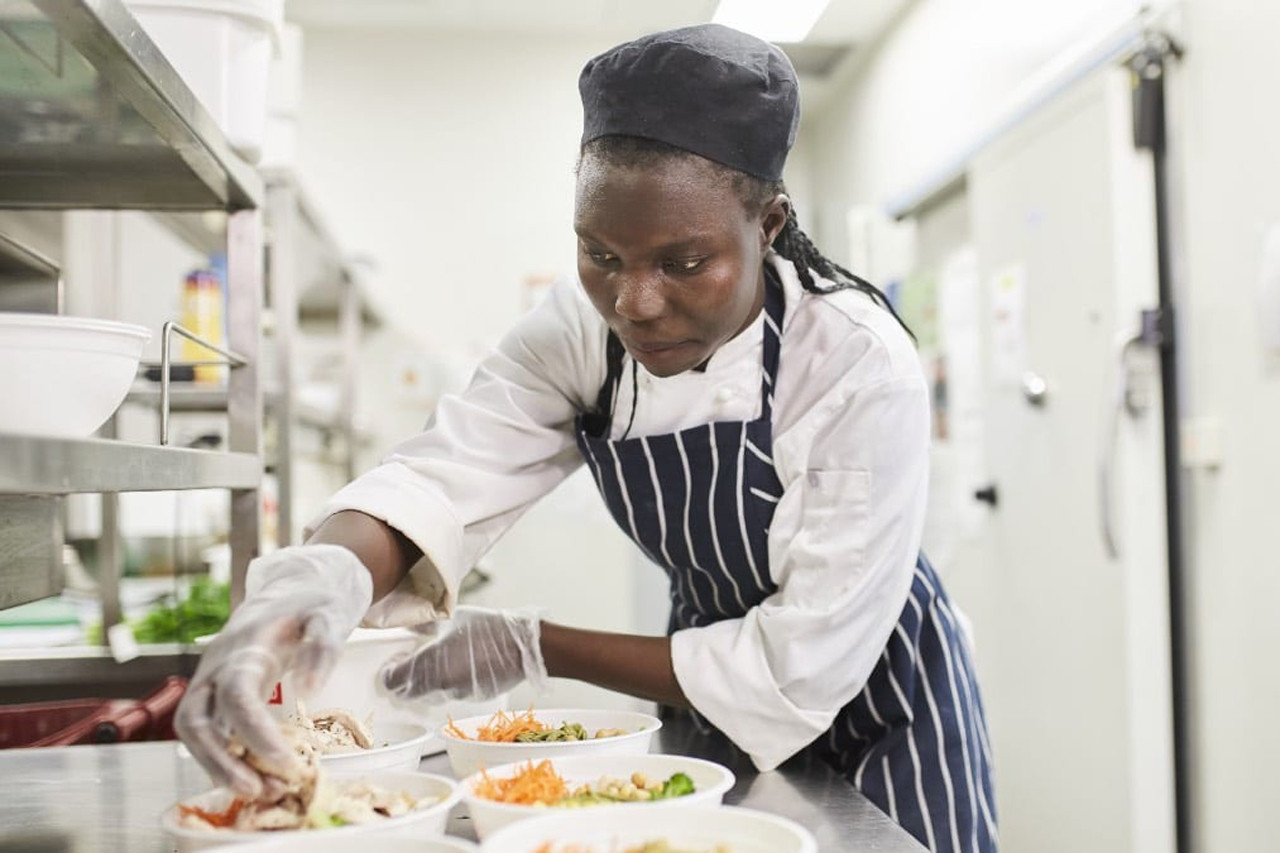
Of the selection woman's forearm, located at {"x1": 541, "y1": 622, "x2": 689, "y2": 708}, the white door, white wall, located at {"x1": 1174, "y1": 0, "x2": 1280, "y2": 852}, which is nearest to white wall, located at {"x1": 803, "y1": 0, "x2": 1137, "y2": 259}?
the white door

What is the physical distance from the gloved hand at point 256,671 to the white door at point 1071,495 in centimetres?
202

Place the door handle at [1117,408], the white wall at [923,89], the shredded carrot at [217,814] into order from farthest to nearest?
1. the white wall at [923,89]
2. the door handle at [1117,408]
3. the shredded carrot at [217,814]

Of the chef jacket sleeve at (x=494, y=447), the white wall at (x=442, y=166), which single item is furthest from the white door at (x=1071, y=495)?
the white wall at (x=442, y=166)

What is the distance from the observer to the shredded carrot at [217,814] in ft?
3.04

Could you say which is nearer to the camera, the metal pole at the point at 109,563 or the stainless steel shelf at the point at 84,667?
the stainless steel shelf at the point at 84,667

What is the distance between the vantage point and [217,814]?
0.95 metres

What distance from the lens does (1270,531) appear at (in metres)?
2.21

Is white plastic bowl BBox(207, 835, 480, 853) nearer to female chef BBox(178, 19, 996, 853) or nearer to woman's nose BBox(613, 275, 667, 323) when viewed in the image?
female chef BBox(178, 19, 996, 853)

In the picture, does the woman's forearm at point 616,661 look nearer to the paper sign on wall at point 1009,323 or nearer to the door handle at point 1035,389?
the door handle at point 1035,389

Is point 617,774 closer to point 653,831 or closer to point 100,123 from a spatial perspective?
point 653,831

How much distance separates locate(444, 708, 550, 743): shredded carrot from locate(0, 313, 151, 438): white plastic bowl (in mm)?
474

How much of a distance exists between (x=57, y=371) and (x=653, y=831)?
543 mm

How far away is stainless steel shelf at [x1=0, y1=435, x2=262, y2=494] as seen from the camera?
713mm

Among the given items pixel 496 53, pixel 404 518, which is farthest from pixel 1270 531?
pixel 496 53
